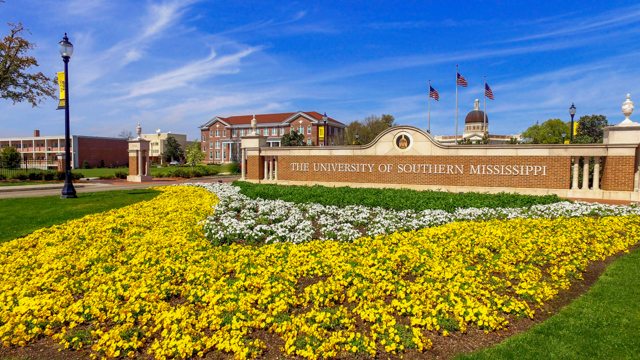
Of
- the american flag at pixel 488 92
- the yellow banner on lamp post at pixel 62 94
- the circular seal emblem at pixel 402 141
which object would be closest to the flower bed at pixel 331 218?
the circular seal emblem at pixel 402 141

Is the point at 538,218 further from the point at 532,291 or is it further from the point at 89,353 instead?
the point at 89,353

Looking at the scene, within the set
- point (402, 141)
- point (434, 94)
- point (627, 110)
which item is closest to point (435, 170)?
point (402, 141)

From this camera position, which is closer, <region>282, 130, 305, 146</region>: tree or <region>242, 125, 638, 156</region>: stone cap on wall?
<region>242, 125, 638, 156</region>: stone cap on wall

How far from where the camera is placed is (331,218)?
987 centimetres

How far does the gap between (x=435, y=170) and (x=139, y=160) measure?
23241mm

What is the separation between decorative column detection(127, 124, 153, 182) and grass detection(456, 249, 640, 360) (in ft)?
97.9

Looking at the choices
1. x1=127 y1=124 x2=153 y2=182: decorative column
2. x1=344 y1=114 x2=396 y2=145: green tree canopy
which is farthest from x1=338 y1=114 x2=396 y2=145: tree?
x1=127 y1=124 x2=153 y2=182: decorative column

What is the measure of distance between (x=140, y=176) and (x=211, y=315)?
27722 millimetres

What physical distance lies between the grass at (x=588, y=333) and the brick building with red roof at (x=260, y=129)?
58356 mm

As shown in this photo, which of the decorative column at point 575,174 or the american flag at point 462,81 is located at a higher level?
the american flag at point 462,81

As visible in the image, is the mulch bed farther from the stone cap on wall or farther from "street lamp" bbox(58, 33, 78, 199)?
"street lamp" bbox(58, 33, 78, 199)

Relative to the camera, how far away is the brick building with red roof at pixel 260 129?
6819 centimetres

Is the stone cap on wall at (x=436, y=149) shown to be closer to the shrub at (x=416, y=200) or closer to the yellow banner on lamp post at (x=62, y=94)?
the shrub at (x=416, y=200)

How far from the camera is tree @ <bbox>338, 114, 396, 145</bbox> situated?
5403 centimetres
